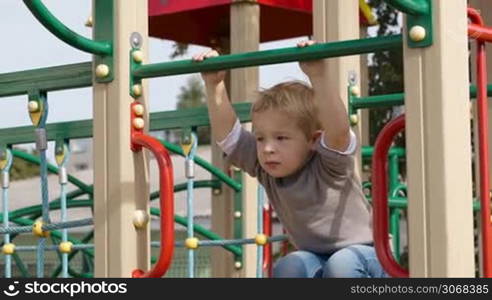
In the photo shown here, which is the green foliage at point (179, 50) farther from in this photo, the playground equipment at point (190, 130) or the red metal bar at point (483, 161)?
the red metal bar at point (483, 161)

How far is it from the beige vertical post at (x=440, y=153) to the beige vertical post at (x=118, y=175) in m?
0.88

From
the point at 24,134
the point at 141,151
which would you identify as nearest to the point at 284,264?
the point at 141,151

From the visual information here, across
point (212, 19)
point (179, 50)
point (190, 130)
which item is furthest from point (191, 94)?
point (190, 130)

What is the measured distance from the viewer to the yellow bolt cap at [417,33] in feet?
7.34

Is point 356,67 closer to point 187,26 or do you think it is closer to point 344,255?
point 344,255

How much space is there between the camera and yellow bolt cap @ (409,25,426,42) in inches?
88.1

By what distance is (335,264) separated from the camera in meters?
2.69

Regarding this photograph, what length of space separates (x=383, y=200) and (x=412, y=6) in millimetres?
491

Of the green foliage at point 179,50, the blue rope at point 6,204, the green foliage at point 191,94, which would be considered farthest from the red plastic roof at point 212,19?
the green foliage at point 191,94

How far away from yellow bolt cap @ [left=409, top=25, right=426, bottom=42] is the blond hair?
0.57 meters

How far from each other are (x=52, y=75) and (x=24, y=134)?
41.3 inches

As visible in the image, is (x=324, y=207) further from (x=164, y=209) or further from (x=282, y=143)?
(x=164, y=209)

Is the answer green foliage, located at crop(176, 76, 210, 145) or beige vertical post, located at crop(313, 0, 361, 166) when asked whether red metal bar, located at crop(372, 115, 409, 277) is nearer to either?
beige vertical post, located at crop(313, 0, 361, 166)

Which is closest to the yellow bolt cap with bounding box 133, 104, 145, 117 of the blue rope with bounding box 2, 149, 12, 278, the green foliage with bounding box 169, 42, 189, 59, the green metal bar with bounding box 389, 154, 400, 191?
the blue rope with bounding box 2, 149, 12, 278
